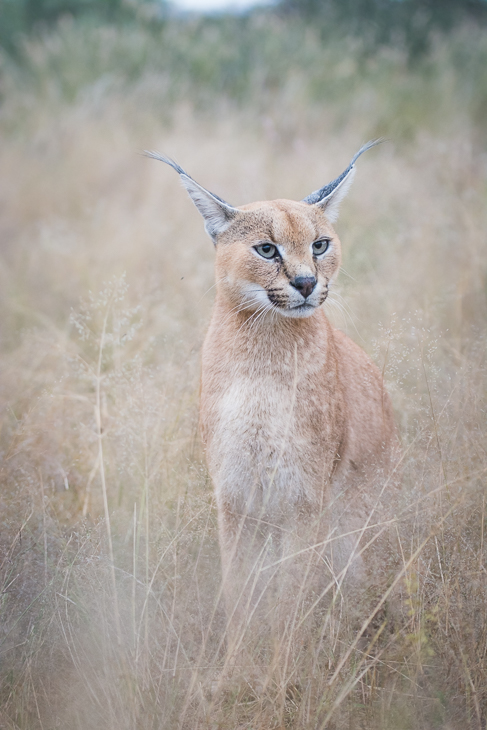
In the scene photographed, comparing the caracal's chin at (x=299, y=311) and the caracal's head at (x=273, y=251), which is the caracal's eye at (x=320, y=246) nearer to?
the caracal's head at (x=273, y=251)

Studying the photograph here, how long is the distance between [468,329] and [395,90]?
7.24 m

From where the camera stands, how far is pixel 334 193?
297 cm

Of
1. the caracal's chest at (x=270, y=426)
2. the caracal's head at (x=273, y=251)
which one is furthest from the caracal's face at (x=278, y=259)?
the caracal's chest at (x=270, y=426)

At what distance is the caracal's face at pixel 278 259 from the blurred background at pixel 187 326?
1.01 ft

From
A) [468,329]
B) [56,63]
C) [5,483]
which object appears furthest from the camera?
[56,63]

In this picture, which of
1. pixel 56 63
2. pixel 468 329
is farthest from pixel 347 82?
pixel 468 329

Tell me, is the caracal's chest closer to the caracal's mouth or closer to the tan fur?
the tan fur

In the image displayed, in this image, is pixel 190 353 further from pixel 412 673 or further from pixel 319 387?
pixel 412 673

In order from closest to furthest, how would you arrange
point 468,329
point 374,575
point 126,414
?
point 374,575 → point 126,414 → point 468,329

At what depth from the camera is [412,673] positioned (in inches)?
83.4

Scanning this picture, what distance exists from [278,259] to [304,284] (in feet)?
0.67

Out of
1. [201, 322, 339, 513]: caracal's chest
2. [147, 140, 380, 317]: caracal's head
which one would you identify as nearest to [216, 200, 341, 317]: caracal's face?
[147, 140, 380, 317]: caracal's head

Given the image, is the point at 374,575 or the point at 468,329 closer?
the point at 374,575

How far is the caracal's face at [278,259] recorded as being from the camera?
262 centimetres
